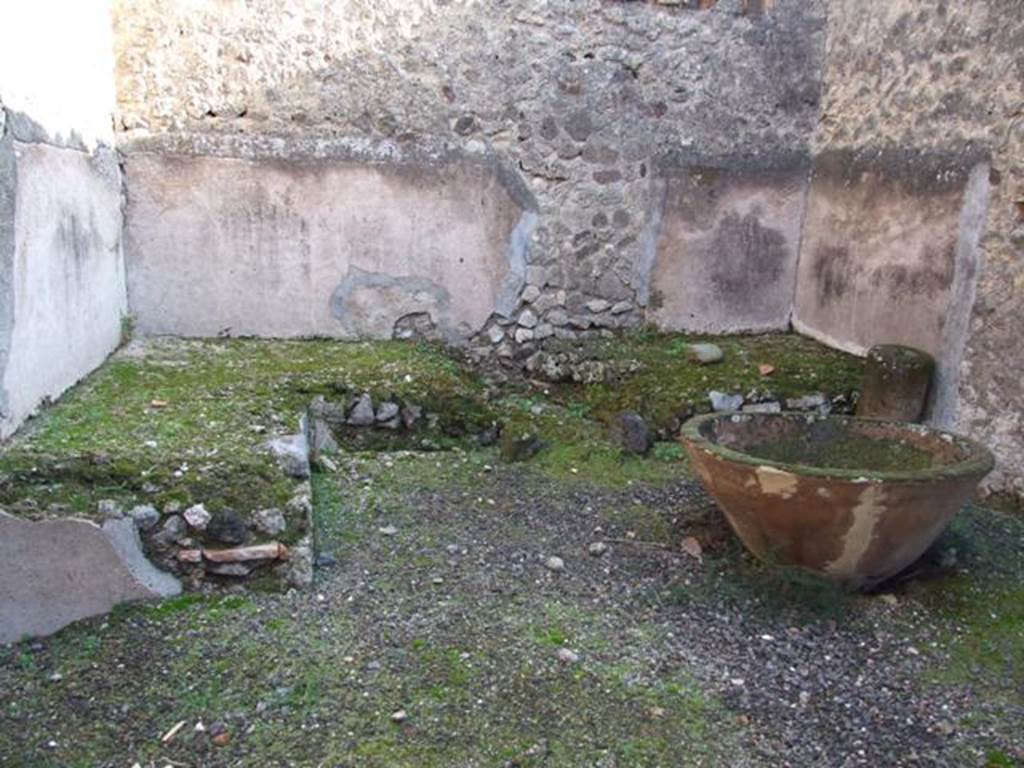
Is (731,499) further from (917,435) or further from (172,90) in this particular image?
(172,90)

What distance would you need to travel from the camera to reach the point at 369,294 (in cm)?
536

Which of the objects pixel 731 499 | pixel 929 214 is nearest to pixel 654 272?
pixel 929 214

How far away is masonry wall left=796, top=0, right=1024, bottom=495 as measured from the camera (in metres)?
3.83

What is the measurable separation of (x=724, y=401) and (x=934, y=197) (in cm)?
155

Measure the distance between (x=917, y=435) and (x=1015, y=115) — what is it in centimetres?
168

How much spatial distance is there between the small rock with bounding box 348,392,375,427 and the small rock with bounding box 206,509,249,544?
63.3 inches

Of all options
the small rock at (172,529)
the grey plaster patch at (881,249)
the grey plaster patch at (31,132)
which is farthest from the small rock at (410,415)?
the grey plaster patch at (881,249)

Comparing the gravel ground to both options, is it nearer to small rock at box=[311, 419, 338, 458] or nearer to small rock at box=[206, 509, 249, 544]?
small rock at box=[206, 509, 249, 544]

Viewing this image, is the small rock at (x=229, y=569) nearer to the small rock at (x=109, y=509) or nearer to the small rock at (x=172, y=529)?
the small rock at (x=172, y=529)

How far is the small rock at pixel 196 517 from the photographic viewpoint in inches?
114

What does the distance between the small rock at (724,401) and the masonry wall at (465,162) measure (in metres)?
1.05

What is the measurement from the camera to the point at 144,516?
9.29 ft

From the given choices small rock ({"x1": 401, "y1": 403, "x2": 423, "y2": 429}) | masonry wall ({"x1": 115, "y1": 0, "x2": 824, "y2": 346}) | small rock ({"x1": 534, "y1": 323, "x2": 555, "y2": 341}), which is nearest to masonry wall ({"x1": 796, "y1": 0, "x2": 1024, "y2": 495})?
masonry wall ({"x1": 115, "y1": 0, "x2": 824, "y2": 346})

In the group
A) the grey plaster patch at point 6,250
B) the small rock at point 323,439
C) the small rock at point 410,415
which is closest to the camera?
the grey plaster patch at point 6,250
